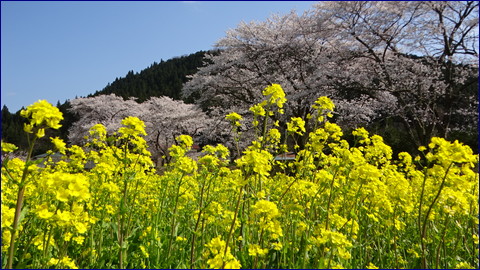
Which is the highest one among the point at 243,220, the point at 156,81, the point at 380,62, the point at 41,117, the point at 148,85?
the point at 156,81

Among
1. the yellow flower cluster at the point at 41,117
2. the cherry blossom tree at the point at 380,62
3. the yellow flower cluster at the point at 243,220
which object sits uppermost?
the cherry blossom tree at the point at 380,62

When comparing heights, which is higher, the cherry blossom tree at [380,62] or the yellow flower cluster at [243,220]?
the cherry blossom tree at [380,62]

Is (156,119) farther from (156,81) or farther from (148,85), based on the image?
(156,81)

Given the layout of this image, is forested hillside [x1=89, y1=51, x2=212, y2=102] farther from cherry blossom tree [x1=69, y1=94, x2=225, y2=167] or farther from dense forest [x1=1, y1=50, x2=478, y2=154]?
cherry blossom tree [x1=69, y1=94, x2=225, y2=167]

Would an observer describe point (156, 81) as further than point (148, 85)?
Yes

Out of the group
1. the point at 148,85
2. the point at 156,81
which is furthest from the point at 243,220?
the point at 156,81

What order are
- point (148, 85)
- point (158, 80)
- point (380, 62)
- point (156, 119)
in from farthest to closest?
1. point (158, 80)
2. point (148, 85)
3. point (156, 119)
4. point (380, 62)

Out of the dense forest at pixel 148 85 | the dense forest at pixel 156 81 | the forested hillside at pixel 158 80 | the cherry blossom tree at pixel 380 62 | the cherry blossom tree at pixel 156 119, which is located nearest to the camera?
the cherry blossom tree at pixel 380 62

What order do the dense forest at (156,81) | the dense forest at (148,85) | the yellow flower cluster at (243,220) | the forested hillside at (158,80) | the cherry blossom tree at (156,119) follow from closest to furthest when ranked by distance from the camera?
the yellow flower cluster at (243,220)
the cherry blossom tree at (156,119)
the dense forest at (148,85)
the dense forest at (156,81)
the forested hillside at (158,80)

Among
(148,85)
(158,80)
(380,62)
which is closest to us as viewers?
(380,62)

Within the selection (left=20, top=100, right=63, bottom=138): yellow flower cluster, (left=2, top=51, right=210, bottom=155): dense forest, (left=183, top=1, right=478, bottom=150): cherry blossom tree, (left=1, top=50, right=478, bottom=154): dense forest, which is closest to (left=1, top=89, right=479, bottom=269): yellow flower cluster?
(left=20, top=100, right=63, bottom=138): yellow flower cluster

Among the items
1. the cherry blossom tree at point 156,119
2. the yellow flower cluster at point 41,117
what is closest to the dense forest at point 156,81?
the cherry blossom tree at point 156,119

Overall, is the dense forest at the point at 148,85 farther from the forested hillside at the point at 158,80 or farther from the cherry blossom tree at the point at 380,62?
the cherry blossom tree at the point at 380,62

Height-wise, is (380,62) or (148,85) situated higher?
(148,85)
